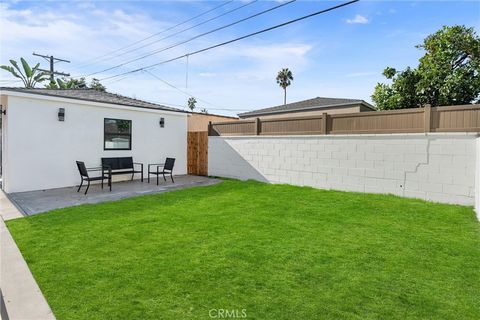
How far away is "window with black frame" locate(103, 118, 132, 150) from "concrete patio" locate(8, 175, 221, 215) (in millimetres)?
→ 1366

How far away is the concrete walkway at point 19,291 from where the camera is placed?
245 centimetres

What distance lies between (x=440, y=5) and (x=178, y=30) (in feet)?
27.9

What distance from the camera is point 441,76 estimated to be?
10.9m

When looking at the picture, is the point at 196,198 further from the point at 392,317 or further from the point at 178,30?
the point at 178,30

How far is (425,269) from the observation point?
10.7 ft

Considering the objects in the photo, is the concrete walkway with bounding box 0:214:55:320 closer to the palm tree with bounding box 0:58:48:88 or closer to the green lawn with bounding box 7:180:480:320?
the green lawn with bounding box 7:180:480:320

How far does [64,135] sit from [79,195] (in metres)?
2.38

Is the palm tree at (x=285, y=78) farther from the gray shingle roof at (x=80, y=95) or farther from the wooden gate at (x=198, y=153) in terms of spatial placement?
the gray shingle roof at (x=80, y=95)

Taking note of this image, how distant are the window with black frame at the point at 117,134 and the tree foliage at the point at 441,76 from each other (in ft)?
34.2

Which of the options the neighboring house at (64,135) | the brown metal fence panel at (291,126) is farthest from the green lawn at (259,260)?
the neighboring house at (64,135)

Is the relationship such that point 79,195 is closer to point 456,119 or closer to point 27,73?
point 456,119

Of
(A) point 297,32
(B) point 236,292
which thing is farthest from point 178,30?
(B) point 236,292

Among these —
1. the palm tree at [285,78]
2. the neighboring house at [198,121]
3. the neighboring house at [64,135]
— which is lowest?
the neighboring house at [64,135]

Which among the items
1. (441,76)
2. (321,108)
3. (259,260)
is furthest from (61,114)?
(441,76)
